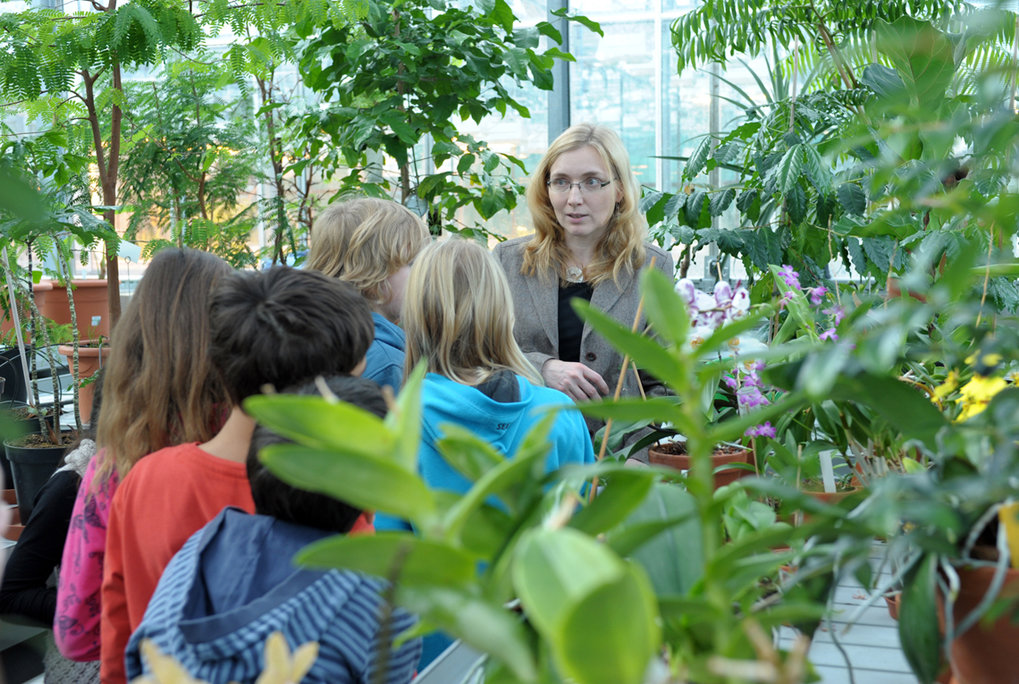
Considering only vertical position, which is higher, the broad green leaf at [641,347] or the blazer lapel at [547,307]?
the broad green leaf at [641,347]

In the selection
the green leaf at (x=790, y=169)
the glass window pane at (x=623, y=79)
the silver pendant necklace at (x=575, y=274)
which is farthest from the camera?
the glass window pane at (x=623, y=79)

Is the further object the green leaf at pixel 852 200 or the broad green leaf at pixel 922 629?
the green leaf at pixel 852 200

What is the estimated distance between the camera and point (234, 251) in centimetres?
411

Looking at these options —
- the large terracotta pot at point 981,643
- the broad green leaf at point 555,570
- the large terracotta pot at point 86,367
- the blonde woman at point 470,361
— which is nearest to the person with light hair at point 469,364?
the blonde woman at point 470,361

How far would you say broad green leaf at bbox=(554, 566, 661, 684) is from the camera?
0.30 m

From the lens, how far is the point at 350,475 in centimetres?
35

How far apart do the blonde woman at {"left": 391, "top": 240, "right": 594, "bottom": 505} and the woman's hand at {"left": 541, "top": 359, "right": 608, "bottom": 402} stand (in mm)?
254

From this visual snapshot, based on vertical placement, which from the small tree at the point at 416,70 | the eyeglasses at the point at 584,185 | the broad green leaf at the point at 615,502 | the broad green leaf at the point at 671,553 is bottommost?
the broad green leaf at the point at 671,553

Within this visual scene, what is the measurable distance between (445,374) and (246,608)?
0.80m

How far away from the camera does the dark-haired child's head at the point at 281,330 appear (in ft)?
3.81

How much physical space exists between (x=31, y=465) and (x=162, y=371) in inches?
53.7

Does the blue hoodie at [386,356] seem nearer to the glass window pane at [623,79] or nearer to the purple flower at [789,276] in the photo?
the purple flower at [789,276]

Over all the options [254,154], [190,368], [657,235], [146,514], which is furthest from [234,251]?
[146,514]

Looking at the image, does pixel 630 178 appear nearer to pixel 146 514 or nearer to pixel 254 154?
pixel 146 514
